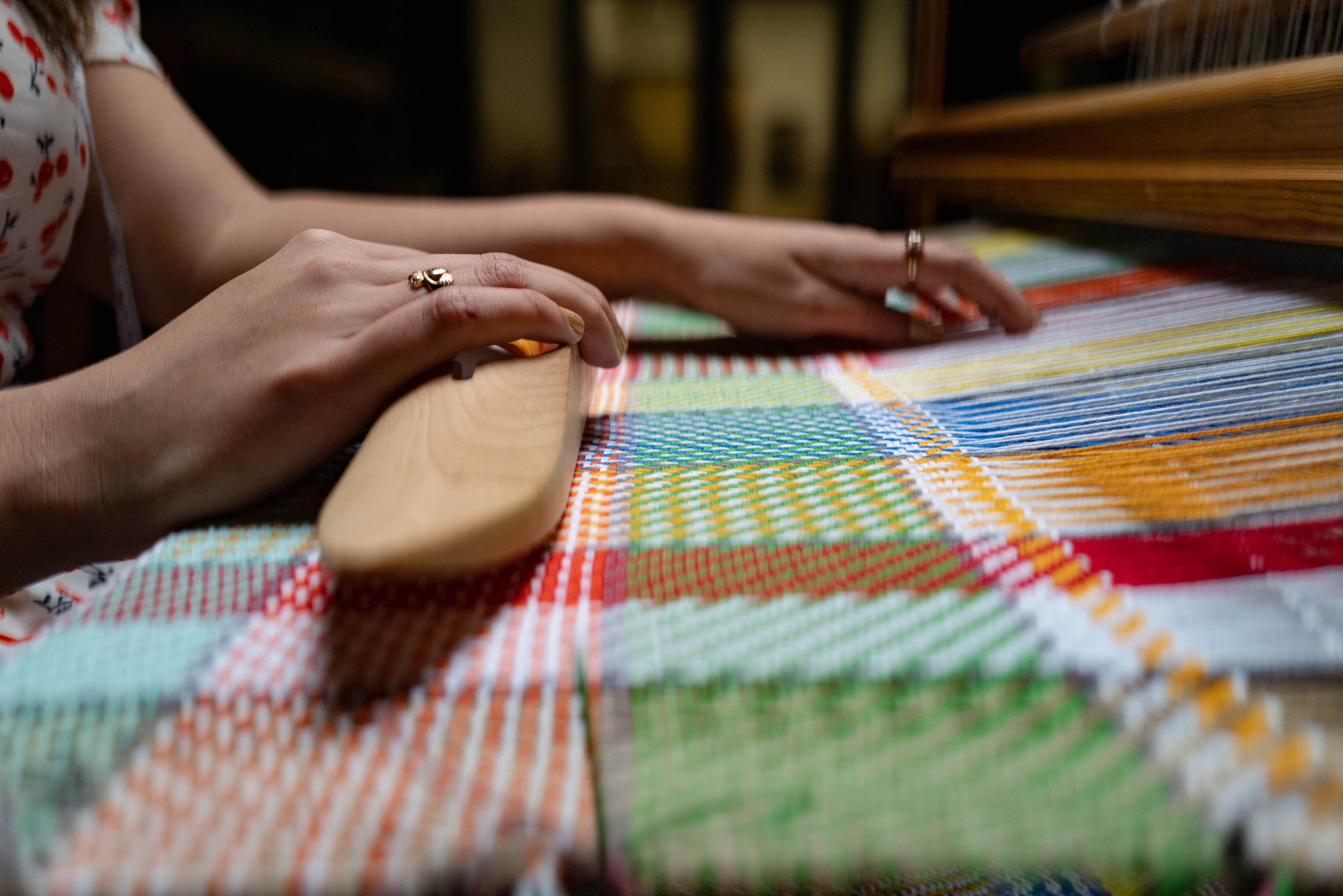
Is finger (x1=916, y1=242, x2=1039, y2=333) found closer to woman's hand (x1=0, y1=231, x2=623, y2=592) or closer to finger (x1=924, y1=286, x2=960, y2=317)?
finger (x1=924, y1=286, x2=960, y2=317)

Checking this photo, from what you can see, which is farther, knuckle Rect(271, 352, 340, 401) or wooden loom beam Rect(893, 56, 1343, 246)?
wooden loom beam Rect(893, 56, 1343, 246)

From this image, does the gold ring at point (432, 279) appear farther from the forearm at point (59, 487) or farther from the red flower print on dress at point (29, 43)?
the red flower print on dress at point (29, 43)

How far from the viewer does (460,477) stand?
272 millimetres

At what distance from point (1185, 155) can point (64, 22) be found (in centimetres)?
83

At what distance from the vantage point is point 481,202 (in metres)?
0.66

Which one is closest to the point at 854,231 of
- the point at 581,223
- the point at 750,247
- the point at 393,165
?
the point at 750,247

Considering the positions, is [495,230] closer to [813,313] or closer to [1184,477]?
[813,313]

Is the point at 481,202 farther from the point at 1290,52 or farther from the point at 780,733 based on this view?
the point at 1290,52

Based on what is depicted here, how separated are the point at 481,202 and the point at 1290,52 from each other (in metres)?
0.88

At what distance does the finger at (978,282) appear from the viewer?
2.00 ft

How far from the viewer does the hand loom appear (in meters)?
0.24

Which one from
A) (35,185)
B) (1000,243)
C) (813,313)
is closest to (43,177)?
(35,185)

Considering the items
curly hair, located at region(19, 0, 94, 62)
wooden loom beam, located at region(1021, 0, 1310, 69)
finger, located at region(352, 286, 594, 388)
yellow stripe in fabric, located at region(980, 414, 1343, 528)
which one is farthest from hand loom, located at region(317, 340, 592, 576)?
wooden loom beam, located at region(1021, 0, 1310, 69)

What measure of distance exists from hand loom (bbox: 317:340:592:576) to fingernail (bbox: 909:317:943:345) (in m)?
0.36
